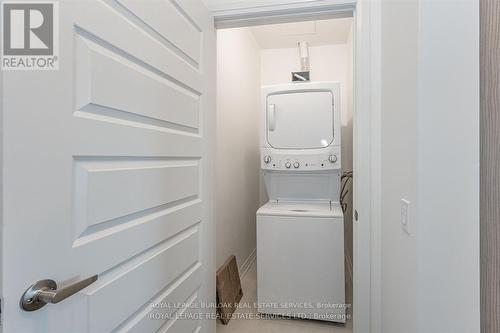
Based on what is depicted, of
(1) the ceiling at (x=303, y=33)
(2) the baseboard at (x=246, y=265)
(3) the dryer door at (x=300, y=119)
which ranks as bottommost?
(2) the baseboard at (x=246, y=265)

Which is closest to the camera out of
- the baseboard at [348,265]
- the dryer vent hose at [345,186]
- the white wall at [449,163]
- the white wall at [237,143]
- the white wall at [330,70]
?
the white wall at [449,163]

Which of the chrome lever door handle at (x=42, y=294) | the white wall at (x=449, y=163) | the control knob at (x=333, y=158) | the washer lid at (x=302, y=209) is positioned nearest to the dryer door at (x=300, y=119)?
the control knob at (x=333, y=158)

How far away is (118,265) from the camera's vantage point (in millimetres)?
747

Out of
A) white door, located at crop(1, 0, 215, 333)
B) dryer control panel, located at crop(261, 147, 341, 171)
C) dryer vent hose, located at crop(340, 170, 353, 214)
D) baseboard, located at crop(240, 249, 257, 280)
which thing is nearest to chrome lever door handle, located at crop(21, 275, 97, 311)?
white door, located at crop(1, 0, 215, 333)

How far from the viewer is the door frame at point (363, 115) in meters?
1.28

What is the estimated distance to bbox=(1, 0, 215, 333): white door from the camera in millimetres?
507

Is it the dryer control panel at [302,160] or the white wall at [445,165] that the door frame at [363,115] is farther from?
the dryer control panel at [302,160]

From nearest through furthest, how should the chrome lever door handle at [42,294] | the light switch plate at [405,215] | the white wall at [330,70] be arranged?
1. the chrome lever door handle at [42,294]
2. the light switch plate at [405,215]
3. the white wall at [330,70]

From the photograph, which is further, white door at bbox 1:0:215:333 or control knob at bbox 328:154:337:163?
control knob at bbox 328:154:337:163

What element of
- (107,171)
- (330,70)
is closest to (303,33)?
(330,70)

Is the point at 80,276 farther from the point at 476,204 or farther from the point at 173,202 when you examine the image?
the point at 476,204

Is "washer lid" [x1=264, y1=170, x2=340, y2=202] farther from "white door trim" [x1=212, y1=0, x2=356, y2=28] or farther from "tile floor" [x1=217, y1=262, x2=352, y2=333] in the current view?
"white door trim" [x1=212, y1=0, x2=356, y2=28]

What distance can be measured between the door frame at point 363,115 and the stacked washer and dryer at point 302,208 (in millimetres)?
542

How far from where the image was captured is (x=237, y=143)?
103 inches
